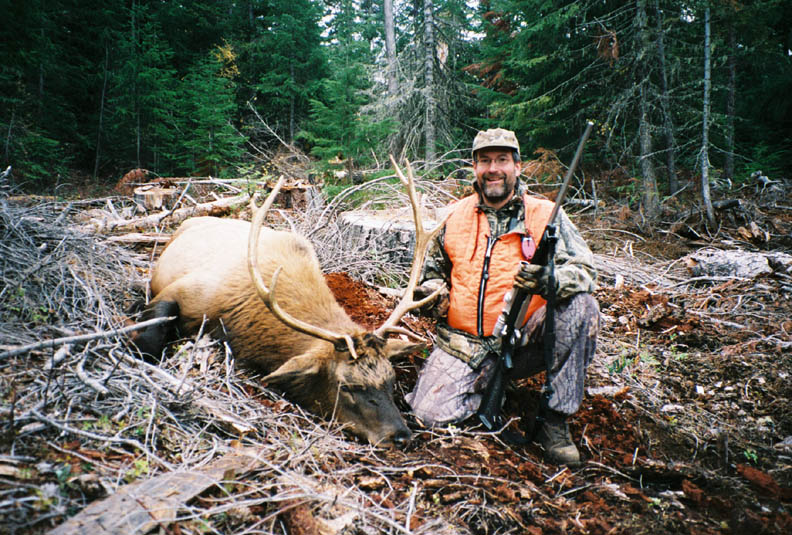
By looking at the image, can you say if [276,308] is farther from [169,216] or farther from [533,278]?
[169,216]

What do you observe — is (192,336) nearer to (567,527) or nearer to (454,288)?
(454,288)

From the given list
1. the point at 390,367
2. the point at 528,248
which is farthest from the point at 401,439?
the point at 528,248

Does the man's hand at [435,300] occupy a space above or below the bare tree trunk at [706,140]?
below

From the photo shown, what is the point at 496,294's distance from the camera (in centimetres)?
324

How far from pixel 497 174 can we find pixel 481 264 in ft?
2.40

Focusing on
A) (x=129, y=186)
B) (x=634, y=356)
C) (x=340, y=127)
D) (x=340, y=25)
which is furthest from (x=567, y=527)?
(x=340, y=25)

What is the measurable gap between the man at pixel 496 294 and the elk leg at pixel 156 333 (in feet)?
6.57

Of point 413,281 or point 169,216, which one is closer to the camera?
point 413,281

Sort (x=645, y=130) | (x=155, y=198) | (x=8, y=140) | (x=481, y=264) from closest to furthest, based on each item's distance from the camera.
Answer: (x=481, y=264) → (x=155, y=198) → (x=645, y=130) → (x=8, y=140)

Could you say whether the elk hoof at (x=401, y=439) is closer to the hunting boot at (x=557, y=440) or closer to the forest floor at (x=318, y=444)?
the forest floor at (x=318, y=444)

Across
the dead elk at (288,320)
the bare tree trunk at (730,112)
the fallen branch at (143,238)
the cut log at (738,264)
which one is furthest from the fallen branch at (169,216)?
the bare tree trunk at (730,112)

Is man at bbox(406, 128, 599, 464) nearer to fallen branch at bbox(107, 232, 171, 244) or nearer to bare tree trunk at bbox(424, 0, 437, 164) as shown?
fallen branch at bbox(107, 232, 171, 244)

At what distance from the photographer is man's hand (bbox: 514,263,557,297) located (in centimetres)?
288

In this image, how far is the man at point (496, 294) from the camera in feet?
9.51
